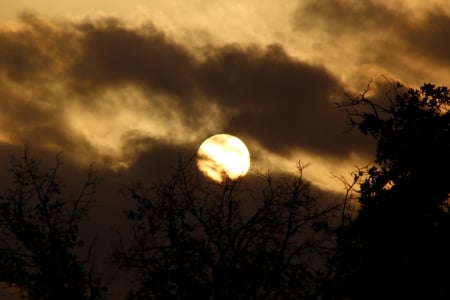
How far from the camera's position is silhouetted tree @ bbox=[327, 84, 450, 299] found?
65.1ft

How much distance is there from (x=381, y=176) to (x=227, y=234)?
5611mm

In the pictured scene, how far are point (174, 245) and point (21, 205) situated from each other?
5460mm

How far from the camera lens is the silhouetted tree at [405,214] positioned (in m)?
19.8

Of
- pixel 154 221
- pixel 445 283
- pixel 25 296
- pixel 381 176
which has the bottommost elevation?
pixel 25 296

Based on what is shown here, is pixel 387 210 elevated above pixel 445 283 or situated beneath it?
elevated above

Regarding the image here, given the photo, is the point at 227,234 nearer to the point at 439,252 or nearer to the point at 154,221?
the point at 154,221

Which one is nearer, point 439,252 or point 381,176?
point 439,252

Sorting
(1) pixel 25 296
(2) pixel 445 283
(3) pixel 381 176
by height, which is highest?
(3) pixel 381 176

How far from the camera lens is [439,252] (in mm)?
19766

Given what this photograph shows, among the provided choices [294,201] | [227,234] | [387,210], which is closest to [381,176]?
[387,210]

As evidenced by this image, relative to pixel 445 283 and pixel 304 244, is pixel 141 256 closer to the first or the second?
pixel 304 244

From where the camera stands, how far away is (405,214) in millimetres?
20578

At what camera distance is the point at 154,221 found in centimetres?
2081

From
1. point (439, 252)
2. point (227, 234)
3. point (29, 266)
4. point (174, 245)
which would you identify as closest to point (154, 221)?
point (174, 245)
